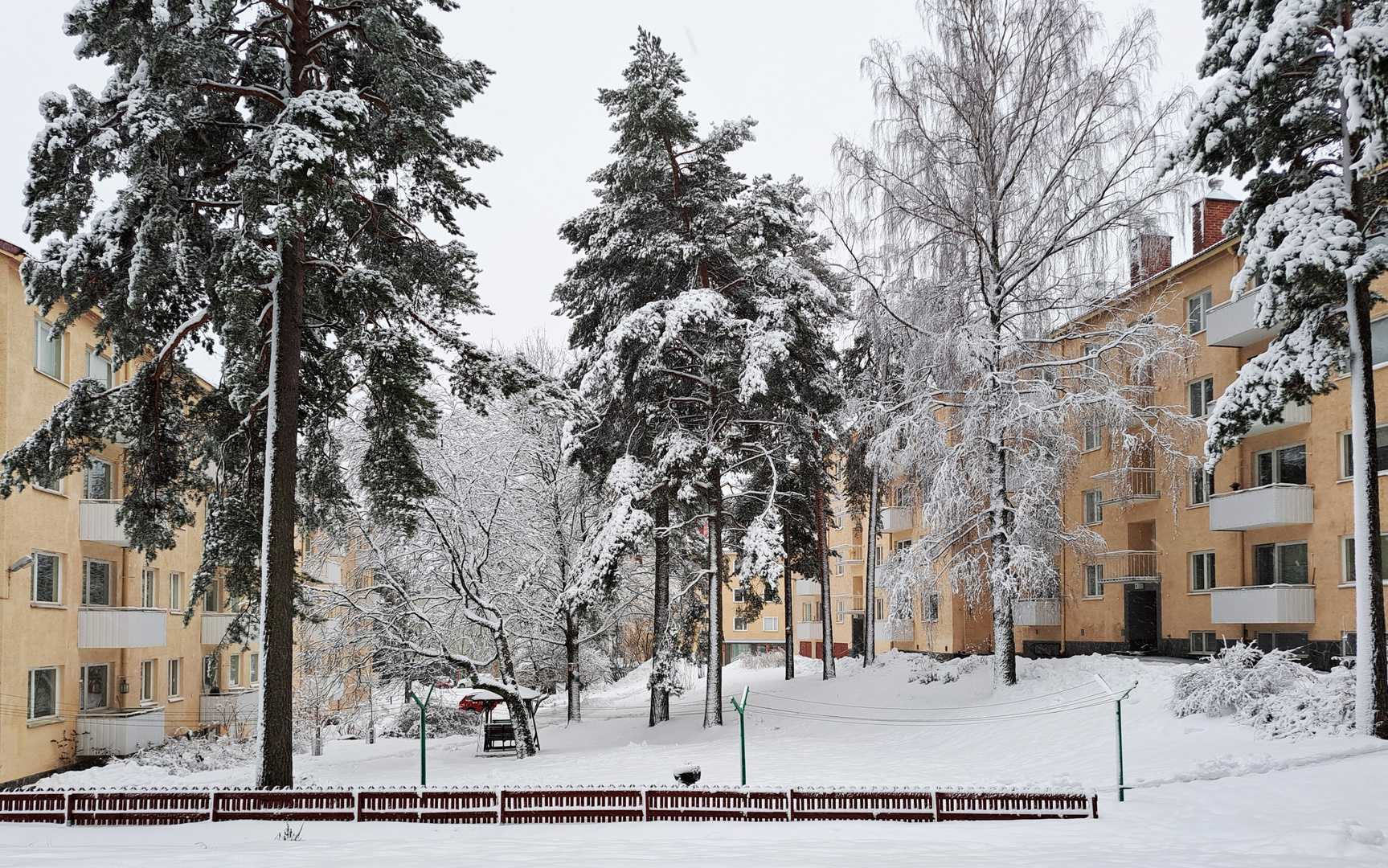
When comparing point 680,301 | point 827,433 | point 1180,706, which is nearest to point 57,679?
point 680,301

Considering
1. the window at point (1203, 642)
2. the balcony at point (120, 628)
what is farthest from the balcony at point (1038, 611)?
the balcony at point (120, 628)

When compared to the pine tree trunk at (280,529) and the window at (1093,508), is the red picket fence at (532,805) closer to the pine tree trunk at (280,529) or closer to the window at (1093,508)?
the pine tree trunk at (280,529)

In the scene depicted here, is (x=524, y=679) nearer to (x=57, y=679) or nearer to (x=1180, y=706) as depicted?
(x=57, y=679)

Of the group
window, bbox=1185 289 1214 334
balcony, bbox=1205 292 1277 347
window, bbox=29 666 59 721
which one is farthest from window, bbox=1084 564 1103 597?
window, bbox=29 666 59 721

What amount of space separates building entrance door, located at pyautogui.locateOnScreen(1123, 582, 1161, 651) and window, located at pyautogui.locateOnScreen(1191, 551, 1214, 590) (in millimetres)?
3135

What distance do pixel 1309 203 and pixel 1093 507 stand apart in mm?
22566

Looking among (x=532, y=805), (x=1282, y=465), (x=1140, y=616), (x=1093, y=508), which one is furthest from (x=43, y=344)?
(x=1140, y=616)

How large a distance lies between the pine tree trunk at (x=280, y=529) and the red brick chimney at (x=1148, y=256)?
17893mm

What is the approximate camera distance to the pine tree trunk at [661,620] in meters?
25.8

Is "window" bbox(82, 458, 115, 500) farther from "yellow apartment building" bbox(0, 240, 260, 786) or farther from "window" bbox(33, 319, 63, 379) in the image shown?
"window" bbox(33, 319, 63, 379)

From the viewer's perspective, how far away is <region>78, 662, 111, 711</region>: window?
26.4m

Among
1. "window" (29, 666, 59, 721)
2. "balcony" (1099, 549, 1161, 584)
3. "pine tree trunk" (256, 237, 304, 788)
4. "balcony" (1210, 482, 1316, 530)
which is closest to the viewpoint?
"pine tree trunk" (256, 237, 304, 788)

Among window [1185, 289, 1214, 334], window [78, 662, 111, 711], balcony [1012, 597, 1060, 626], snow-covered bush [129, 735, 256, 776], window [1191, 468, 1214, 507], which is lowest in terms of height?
snow-covered bush [129, 735, 256, 776]

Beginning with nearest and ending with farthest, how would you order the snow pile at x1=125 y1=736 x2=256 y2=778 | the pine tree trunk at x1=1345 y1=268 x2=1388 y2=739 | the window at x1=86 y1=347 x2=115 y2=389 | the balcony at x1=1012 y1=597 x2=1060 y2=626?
1. the pine tree trunk at x1=1345 y1=268 x2=1388 y2=739
2. the snow pile at x1=125 y1=736 x2=256 y2=778
3. the window at x1=86 y1=347 x2=115 y2=389
4. the balcony at x1=1012 y1=597 x2=1060 y2=626
